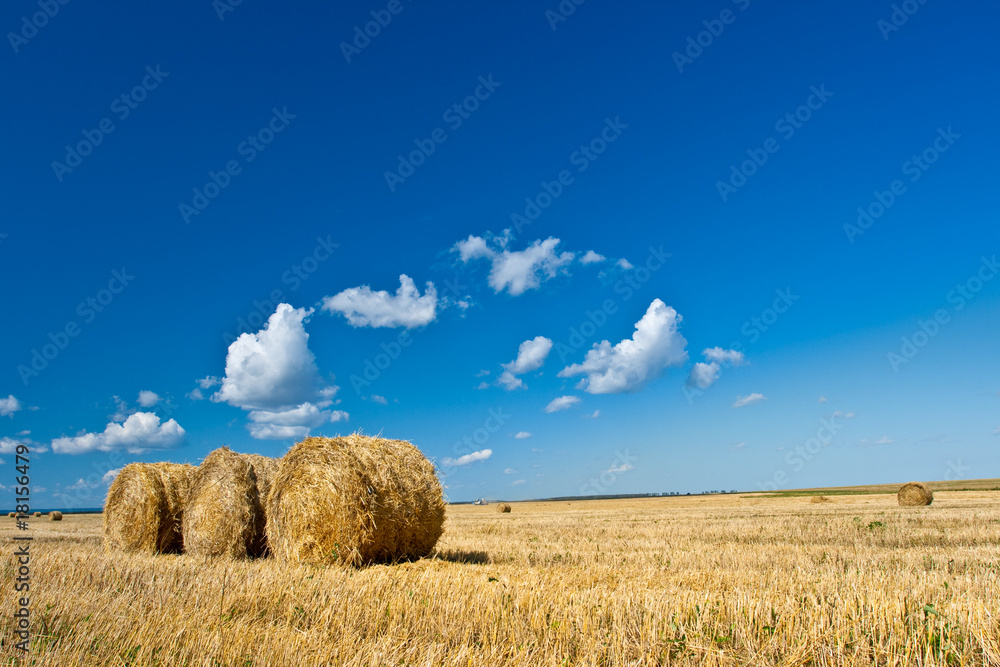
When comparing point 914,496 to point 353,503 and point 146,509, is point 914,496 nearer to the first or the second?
point 353,503

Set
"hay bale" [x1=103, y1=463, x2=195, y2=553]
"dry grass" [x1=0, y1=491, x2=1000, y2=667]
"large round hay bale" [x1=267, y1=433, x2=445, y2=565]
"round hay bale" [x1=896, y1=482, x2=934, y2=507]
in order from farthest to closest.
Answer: "round hay bale" [x1=896, y1=482, x2=934, y2=507]
"hay bale" [x1=103, y1=463, x2=195, y2=553]
"large round hay bale" [x1=267, y1=433, x2=445, y2=565]
"dry grass" [x1=0, y1=491, x2=1000, y2=667]

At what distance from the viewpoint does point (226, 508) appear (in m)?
11.5

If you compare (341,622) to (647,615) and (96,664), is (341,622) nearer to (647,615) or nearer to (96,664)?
(96,664)

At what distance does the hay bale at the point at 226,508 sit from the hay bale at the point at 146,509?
49.6 inches

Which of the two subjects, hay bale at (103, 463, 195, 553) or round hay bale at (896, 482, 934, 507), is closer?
hay bale at (103, 463, 195, 553)

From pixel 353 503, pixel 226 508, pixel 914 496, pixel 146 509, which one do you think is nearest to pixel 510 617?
pixel 353 503

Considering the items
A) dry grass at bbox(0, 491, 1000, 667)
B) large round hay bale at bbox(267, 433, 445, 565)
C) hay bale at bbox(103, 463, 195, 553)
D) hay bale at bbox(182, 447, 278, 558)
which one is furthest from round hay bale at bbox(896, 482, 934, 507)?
hay bale at bbox(103, 463, 195, 553)

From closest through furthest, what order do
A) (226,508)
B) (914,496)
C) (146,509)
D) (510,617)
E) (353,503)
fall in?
(510,617) < (353,503) < (226,508) < (146,509) < (914,496)

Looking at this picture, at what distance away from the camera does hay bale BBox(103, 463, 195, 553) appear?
12594mm

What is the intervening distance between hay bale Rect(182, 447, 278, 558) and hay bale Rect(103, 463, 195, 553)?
4.13 feet

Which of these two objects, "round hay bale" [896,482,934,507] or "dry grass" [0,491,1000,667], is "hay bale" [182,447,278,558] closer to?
"dry grass" [0,491,1000,667]

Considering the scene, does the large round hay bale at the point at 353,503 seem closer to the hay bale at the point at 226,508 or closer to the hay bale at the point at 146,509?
the hay bale at the point at 226,508

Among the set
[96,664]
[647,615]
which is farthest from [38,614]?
[647,615]

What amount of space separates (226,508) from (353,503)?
11.7ft
